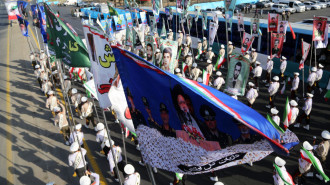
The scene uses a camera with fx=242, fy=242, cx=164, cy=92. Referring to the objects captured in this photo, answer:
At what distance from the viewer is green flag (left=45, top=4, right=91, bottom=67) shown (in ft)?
22.2

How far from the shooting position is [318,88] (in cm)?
1268

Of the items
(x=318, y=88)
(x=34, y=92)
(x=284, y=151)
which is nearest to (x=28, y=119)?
(x=34, y=92)

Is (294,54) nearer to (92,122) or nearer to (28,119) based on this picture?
(92,122)

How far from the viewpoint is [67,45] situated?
22.9ft

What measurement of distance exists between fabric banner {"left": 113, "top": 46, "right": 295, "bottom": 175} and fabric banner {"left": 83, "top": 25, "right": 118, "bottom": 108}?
898 millimetres

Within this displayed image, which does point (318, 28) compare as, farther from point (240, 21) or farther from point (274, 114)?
point (240, 21)

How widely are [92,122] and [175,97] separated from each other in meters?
7.37

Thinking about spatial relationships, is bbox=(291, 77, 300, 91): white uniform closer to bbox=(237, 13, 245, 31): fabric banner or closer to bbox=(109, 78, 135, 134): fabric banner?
bbox=(237, 13, 245, 31): fabric banner

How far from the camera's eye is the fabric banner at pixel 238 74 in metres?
6.79

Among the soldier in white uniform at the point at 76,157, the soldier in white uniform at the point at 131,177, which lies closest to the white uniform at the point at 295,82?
the soldier in white uniform at the point at 131,177

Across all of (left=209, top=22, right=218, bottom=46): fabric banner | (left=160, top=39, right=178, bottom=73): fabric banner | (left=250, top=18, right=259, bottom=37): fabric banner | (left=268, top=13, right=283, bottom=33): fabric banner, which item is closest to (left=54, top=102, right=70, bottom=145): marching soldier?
(left=160, top=39, right=178, bottom=73): fabric banner

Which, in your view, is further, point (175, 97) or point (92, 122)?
point (92, 122)

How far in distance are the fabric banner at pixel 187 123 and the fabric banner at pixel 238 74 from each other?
137 inches

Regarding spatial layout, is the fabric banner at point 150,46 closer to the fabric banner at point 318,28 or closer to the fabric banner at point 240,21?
the fabric banner at point 240,21
